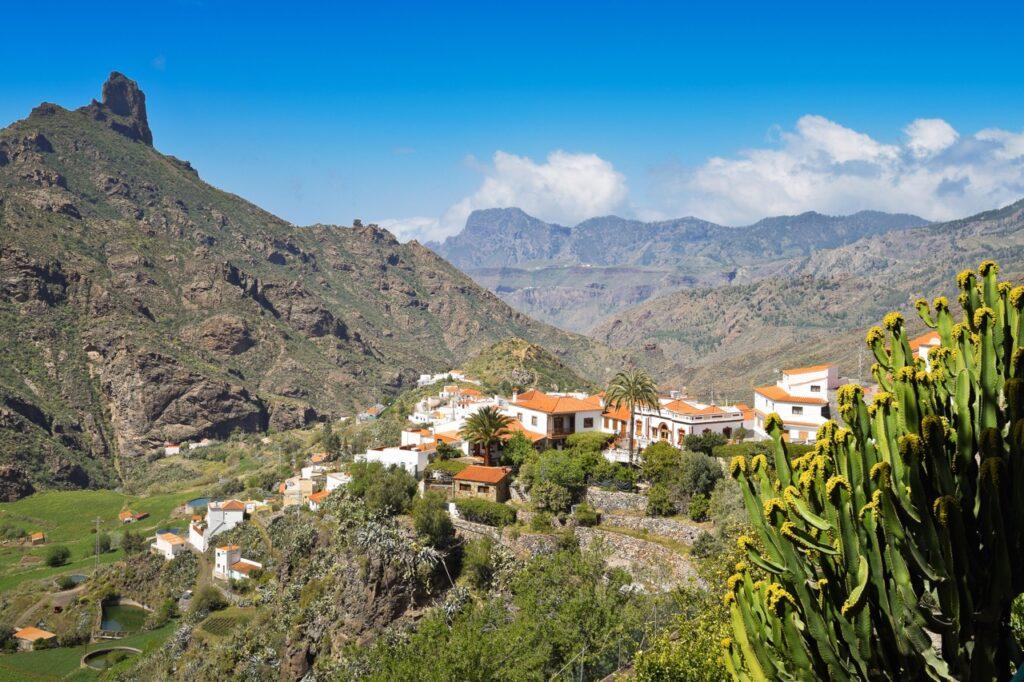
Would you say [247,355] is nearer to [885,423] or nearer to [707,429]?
[707,429]

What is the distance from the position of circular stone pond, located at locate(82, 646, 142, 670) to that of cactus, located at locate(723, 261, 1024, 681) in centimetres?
6959

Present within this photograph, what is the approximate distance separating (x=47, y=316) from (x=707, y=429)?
16019 cm

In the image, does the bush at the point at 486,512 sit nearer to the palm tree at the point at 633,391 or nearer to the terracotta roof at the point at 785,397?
the palm tree at the point at 633,391

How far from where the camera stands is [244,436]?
154750 millimetres

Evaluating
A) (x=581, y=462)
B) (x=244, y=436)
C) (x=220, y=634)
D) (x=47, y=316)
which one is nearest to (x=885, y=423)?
(x=581, y=462)

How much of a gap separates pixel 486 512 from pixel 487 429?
6940 millimetres

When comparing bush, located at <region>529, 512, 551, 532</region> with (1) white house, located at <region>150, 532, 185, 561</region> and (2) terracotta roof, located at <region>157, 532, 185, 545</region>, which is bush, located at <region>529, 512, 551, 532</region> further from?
→ (2) terracotta roof, located at <region>157, 532, 185, 545</region>

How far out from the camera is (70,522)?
345 ft

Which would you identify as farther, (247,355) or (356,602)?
(247,355)

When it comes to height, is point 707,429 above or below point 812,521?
below

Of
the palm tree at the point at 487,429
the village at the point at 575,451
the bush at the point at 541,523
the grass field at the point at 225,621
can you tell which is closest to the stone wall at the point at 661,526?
the village at the point at 575,451

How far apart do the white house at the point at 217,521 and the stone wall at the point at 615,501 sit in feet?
165

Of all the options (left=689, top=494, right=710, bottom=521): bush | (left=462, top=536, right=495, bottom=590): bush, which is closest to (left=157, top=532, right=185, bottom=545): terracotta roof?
(left=462, top=536, right=495, bottom=590): bush

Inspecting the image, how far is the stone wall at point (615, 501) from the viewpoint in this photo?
40.1 meters
